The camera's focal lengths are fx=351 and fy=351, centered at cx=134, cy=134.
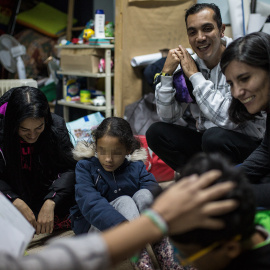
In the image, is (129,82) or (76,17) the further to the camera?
(76,17)

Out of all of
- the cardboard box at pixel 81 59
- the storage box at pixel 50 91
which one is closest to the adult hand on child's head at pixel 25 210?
the cardboard box at pixel 81 59

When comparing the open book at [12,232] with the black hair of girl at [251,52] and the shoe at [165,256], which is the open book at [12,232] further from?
the black hair of girl at [251,52]

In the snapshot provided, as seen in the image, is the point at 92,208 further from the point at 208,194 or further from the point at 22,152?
the point at 208,194

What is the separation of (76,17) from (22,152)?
290cm

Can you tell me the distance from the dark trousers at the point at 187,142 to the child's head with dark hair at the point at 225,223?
832mm

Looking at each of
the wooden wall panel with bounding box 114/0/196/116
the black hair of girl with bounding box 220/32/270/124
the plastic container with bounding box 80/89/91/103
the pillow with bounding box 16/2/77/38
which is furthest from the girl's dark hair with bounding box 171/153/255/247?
the pillow with bounding box 16/2/77/38

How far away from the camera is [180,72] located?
177cm

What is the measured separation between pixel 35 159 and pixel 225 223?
1152 millimetres

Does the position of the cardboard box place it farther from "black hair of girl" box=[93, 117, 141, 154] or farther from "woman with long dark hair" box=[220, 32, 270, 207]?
"woman with long dark hair" box=[220, 32, 270, 207]

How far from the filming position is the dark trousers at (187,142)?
5.10 ft

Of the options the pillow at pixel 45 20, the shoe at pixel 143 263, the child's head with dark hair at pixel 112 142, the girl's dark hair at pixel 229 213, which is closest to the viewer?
the girl's dark hair at pixel 229 213

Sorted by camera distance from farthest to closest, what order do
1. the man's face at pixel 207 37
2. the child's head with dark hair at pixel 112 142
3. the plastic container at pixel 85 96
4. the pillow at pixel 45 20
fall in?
the pillow at pixel 45 20 → the plastic container at pixel 85 96 → the man's face at pixel 207 37 → the child's head with dark hair at pixel 112 142

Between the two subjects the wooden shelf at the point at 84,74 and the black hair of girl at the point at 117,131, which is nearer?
the black hair of girl at the point at 117,131

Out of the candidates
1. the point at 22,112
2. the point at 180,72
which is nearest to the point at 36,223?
the point at 22,112
